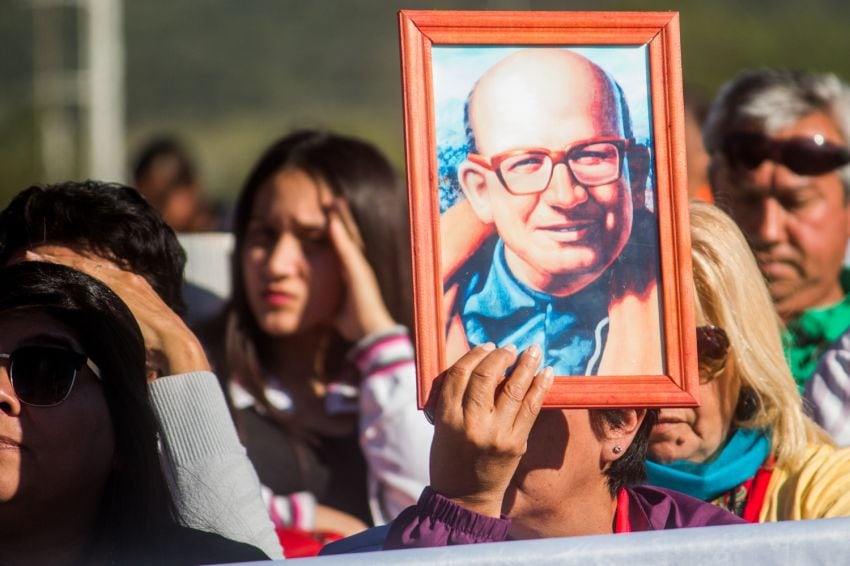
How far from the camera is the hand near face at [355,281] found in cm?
323

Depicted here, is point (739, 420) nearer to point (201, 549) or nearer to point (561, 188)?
point (561, 188)

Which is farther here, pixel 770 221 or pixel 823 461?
pixel 770 221

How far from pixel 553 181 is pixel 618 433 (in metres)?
0.39

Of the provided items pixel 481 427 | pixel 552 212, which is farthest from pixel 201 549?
pixel 552 212

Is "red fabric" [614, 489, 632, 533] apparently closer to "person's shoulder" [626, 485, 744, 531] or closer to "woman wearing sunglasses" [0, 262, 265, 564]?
"person's shoulder" [626, 485, 744, 531]

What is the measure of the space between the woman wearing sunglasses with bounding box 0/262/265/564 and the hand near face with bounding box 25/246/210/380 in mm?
220

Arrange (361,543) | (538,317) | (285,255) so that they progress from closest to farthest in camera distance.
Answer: (538,317) → (361,543) → (285,255)

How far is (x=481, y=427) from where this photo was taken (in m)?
1.56

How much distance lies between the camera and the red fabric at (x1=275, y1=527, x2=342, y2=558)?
2.25 m

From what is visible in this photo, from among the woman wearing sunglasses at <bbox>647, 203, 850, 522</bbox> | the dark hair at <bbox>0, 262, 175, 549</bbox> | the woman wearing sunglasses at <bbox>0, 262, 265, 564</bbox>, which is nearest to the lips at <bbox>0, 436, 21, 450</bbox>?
the woman wearing sunglasses at <bbox>0, 262, 265, 564</bbox>

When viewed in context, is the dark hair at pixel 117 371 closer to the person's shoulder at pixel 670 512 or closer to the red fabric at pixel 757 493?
the person's shoulder at pixel 670 512

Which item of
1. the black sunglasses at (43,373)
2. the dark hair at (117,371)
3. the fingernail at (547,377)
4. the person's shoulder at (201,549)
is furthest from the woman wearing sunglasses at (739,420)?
the black sunglasses at (43,373)

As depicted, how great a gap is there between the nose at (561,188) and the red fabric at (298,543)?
843 mm

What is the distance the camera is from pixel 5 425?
62.5 inches
